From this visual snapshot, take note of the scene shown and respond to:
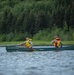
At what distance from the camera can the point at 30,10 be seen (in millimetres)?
97125

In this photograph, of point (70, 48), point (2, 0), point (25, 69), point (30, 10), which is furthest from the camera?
point (2, 0)

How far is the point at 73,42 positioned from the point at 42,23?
18134mm

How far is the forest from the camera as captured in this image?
3359 inches

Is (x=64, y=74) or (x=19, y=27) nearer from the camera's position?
(x=64, y=74)

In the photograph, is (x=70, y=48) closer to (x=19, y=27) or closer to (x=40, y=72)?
(x=40, y=72)

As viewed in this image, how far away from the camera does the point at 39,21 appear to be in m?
90.5

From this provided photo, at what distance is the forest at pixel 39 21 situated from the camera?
3359 inches

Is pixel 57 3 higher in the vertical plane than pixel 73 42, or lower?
higher

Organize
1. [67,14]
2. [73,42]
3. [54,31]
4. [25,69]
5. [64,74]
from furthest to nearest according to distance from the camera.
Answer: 1. [67,14]
2. [54,31]
3. [73,42]
4. [25,69]
5. [64,74]

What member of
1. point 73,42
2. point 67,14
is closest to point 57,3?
point 67,14

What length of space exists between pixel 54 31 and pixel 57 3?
14.2 meters

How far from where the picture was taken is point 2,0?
129625 mm

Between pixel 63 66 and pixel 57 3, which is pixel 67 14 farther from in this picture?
pixel 63 66

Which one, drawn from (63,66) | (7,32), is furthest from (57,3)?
(63,66)
